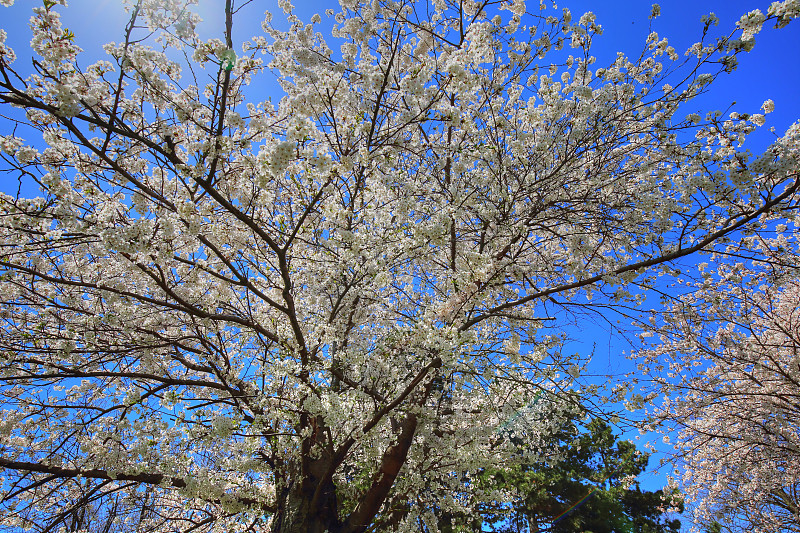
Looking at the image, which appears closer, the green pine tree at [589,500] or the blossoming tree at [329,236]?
the blossoming tree at [329,236]

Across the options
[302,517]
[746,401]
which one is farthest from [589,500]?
[302,517]

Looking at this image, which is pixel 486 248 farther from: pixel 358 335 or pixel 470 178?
pixel 358 335

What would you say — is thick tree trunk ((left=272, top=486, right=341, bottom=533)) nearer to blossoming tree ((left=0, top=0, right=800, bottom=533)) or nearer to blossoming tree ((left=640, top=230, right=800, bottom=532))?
blossoming tree ((left=0, top=0, right=800, bottom=533))

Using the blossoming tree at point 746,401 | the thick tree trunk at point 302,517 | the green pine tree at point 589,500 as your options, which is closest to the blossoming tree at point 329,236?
the thick tree trunk at point 302,517

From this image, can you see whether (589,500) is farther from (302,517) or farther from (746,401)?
(302,517)

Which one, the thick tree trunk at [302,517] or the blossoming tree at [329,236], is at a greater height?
the blossoming tree at [329,236]

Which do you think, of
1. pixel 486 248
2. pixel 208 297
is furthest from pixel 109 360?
pixel 486 248

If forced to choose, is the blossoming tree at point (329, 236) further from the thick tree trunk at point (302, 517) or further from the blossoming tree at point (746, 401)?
the blossoming tree at point (746, 401)

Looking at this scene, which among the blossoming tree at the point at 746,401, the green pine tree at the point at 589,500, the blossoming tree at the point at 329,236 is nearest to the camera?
the blossoming tree at the point at 329,236

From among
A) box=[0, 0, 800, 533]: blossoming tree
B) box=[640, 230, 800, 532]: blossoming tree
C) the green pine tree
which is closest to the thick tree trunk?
box=[0, 0, 800, 533]: blossoming tree

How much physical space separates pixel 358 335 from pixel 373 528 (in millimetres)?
2664

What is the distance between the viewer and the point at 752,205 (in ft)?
13.2

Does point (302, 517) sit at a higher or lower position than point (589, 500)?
lower

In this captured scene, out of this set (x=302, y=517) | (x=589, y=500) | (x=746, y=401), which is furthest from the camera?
(x=589, y=500)
